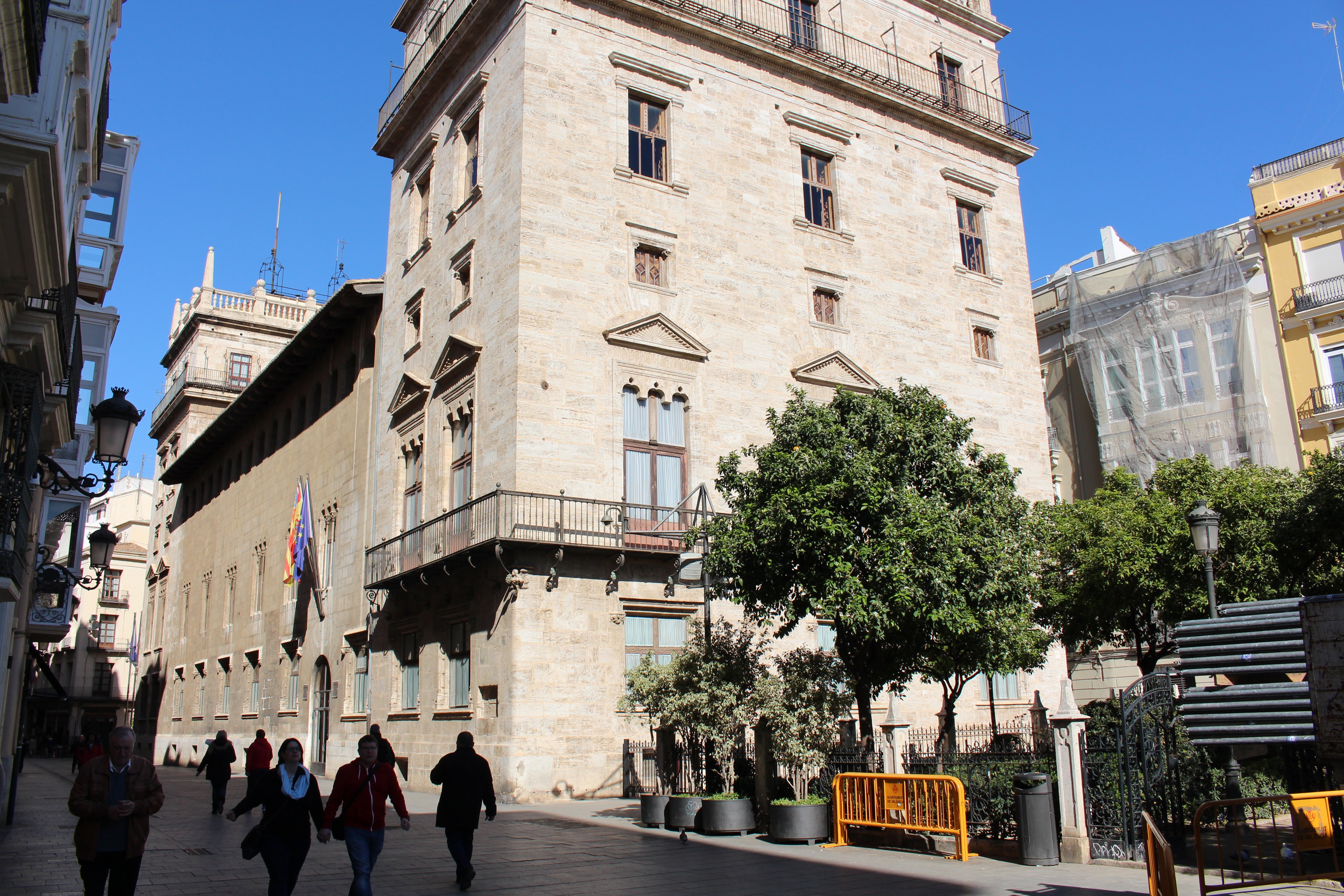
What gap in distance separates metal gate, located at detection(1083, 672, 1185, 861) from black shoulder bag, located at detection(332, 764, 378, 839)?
7.91m

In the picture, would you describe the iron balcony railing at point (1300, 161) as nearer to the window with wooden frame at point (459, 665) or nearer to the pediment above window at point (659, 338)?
the pediment above window at point (659, 338)

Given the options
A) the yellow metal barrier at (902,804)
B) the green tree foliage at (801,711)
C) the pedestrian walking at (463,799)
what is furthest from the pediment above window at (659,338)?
the pedestrian walking at (463,799)

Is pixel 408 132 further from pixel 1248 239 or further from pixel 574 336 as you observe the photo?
pixel 1248 239

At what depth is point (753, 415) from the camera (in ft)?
81.3

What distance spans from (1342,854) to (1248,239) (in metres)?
29.6

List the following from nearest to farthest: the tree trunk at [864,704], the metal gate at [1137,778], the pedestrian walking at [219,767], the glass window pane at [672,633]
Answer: the metal gate at [1137,778] < the tree trunk at [864,704] < the pedestrian walking at [219,767] < the glass window pane at [672,633]

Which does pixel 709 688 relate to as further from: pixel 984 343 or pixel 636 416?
pixel 984 343

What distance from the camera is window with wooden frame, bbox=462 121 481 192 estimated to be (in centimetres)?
2547

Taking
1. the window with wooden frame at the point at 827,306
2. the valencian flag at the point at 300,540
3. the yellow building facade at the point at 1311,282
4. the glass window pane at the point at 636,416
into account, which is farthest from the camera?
the yellow building facade at the point at 1311,282

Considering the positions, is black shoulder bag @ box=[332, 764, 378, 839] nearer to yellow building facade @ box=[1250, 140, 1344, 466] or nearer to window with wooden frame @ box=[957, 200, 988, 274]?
window with wooden frame @ box=[957, 200, 988, 274]

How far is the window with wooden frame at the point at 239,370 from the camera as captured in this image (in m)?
50.8

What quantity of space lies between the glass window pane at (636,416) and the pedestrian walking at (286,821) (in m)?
15.2

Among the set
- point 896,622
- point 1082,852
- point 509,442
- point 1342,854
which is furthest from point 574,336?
point 1342,854

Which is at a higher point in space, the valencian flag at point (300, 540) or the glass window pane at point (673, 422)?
the glass window pane at point (673, 422)
